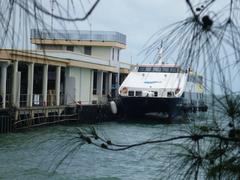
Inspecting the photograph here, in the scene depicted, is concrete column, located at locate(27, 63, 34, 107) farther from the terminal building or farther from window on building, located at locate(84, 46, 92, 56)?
window on building, located at locate(84, 46, 92, 56)

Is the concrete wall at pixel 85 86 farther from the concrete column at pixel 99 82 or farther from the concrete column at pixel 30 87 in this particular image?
the concrete column at pixel 30 87

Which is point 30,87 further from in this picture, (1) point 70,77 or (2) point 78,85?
(2) point 78,85

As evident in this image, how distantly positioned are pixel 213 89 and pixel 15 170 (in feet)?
36.8

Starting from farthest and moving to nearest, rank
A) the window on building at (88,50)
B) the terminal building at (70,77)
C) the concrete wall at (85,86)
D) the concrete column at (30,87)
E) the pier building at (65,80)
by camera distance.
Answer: the window on building at (88,50) → the concrete wall at (85,86) → the concrete column at (30,87) → the terminal building at (70,77) → the pier building at (65,80)

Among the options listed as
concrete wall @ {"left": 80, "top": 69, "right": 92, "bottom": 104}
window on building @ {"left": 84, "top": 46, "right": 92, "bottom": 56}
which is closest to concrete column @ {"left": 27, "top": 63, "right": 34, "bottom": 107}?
concrete wall @ {"left": 80, "top": 69, "right": 92, "bottom": 104}

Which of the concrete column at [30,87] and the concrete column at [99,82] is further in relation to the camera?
the concrete column at [99,82]

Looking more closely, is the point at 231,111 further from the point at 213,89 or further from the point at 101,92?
the point at 101,92

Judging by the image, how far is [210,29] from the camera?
5.35 ft

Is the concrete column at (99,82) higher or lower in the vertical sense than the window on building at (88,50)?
lower

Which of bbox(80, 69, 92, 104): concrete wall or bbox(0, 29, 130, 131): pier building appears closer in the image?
bbox(0, 29, 130, 131): pier building

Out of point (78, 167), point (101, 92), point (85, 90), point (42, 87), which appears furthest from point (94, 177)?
point (101, 92)

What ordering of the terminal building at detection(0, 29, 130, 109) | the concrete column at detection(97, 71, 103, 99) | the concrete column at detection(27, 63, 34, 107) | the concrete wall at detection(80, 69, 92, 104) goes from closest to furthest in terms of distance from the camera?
the terminal building at detection(0, 29, 130, 109), the concrete column at detection(27, 63, 34, 107), the concrete wall at detection(80, 69, 92, 104), the concrete column at detection(97, 71, 103, 99)

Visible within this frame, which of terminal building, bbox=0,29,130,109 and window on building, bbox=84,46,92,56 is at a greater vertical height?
window on building, bbox=84,46,92,56

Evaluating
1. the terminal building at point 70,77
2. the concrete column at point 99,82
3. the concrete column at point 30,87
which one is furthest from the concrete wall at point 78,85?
the concrete column at point 30,87
